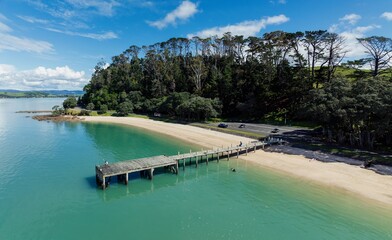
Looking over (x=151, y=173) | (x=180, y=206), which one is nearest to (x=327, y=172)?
(x=180, y=206)

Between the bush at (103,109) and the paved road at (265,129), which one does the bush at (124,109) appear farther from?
the paved road at (265,129)

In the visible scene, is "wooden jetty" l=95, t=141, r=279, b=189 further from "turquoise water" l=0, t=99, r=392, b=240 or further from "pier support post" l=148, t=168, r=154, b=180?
"turquoise water" l=0, t=99, r=392, b=240

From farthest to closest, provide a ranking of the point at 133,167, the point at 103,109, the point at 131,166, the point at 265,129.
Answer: the point at 103,109, the point at 265,129, the point at 131,166, the point at 133,167

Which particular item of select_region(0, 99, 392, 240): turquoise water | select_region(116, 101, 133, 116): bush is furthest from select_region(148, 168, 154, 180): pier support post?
select_region(116, 101, 133, 116): bush

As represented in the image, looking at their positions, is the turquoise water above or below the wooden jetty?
below

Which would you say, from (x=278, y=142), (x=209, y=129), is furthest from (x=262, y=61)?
(x=278, y=142)

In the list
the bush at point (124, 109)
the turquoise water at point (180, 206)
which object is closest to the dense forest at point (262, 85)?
the bush at point (124, 109)

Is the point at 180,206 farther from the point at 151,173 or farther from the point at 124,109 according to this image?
the point at 124,109
